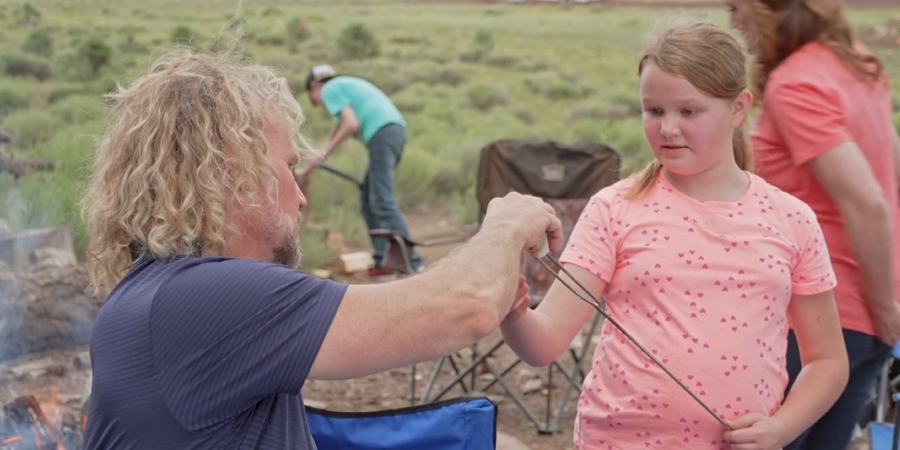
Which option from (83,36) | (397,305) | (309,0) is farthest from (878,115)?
(309,0)

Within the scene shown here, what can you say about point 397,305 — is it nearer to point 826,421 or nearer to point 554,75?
point 826,421

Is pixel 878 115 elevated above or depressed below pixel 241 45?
below

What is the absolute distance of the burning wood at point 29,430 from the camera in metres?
3.07

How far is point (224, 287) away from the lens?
134 centimetres

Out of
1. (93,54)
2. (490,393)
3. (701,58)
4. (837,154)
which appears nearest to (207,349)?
(701,58)

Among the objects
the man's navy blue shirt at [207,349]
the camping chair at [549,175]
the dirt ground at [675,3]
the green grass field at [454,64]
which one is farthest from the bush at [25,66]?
the man's navy blue shirt at [207,349]

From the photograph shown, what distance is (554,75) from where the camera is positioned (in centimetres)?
839

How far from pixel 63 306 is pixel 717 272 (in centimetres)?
336

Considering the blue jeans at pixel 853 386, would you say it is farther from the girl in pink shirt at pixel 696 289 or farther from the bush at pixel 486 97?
the bush at pixel 486 97

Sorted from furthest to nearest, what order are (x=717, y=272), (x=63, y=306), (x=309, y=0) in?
(x=309, y=0), (x=63, y=306), (x=717, y=272)

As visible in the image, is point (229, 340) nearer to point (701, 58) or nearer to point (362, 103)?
point (701, 58)

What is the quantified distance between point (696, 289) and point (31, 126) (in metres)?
4.92

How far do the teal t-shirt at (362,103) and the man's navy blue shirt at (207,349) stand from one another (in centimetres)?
521

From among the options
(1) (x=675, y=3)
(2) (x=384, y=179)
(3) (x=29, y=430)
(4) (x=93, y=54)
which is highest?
(4) (x=93, y=54)
